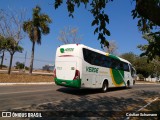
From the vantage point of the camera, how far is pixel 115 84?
25234 mm

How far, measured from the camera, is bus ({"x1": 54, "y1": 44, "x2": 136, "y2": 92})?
18875mm

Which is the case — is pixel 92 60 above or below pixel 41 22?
below

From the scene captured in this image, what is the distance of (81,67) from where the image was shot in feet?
61.8

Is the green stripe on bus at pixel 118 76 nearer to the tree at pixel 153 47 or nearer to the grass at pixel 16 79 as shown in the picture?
the grass at pixel 16 79

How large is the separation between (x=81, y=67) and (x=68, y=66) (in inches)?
42.8

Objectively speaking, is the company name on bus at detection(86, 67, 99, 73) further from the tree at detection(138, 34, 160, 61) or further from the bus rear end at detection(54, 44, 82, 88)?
the tree at detection(138, 34, 160, 61)

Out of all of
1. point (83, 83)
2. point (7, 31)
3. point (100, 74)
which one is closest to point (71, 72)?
point (83, 83)

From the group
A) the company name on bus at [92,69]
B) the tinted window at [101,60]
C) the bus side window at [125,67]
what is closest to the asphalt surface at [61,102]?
the company name on bus at [92,69]

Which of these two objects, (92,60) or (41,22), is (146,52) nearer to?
(92,60)

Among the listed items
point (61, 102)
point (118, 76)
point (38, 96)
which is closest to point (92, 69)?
point (38, 96)

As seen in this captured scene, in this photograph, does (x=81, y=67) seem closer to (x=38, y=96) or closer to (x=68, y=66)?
(x=68, y=66)

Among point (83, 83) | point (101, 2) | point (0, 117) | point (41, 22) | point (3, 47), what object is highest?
point (41, 22)

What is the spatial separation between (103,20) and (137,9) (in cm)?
63

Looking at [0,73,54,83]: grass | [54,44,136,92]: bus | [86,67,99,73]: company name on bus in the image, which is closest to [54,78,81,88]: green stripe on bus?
[54,44,136,92]: bus
